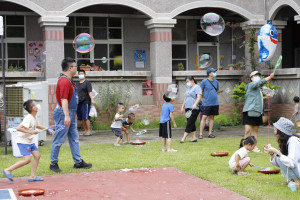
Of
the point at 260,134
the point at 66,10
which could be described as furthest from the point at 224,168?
the point at 66,10

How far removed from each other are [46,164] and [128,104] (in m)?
7.10

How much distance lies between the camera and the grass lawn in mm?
7398

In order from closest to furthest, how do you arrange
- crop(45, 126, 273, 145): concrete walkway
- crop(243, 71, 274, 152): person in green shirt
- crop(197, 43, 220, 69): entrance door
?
1. crop(243, 71, 274, 152): person in green shirt
2. crop(45, 126, 273, 145): concrete walkway
3. crop(197, 43, 220, 69): entrance door

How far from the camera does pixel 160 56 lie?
55.3ft

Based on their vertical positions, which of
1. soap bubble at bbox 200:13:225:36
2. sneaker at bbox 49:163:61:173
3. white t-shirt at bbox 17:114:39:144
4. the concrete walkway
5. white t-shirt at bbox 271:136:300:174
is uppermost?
soap bubble at bbox 200:13:225:36

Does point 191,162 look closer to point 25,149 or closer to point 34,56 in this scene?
point 25,149

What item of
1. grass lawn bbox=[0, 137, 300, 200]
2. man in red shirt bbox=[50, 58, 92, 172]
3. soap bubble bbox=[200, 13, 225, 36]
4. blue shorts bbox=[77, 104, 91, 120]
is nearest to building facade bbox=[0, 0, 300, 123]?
blue shorts bbox=[77, 104, 91, 120]

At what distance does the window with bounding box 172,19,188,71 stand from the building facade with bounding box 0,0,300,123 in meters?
0.02

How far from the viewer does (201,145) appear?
1190 centimetres

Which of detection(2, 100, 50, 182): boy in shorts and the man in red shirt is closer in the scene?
detection(2, 100, 50, 182): boy in shorts

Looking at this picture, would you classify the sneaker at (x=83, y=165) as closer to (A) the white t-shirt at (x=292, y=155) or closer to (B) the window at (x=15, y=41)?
(A) the white t-shirt at (x=292, y=155)

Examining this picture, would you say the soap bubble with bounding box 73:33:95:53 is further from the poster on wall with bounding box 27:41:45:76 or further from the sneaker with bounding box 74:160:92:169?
the sneaker with bounding box 74:160:92:169

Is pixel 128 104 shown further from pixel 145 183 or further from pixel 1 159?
pixel 145 183

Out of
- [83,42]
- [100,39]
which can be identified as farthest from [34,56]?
[83,42]
